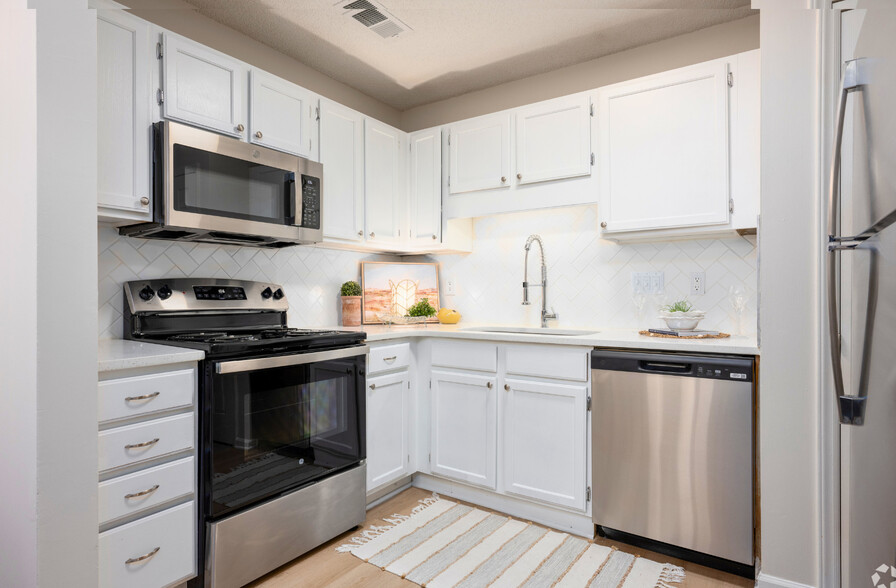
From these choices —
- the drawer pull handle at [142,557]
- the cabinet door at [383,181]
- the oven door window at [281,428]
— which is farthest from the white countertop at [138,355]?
the cabinet door at [383,181]

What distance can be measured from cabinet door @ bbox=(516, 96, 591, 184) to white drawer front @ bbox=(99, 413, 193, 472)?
2.08m

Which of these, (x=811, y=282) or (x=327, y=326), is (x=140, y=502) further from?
(x=811, y=282)

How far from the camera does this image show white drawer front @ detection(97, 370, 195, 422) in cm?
152

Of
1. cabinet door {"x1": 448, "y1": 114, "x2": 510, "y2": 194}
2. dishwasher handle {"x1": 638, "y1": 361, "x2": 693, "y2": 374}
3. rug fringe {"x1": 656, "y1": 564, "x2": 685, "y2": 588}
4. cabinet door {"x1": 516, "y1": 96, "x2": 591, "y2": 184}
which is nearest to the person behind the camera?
rug fringe {"x1": 656, "y1": 564, "x2": 685, "y2": 588}

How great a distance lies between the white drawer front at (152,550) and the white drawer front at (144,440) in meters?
0.21

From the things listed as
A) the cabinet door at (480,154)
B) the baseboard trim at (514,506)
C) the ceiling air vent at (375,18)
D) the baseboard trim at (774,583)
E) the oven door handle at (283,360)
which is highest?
the ceiling air vent at (375,18)

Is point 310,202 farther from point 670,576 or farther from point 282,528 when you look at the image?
point 670,576

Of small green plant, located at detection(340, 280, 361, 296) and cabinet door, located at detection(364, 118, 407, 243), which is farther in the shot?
small green plant, located at detection(340, 280, 361, 296)

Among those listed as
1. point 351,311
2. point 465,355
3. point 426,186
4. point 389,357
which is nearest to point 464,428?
point 465,355

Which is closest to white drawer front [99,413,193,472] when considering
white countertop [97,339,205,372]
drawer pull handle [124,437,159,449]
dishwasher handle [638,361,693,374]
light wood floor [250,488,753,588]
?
drawer pull handle [124,437,159,449]

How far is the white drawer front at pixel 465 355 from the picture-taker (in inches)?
101

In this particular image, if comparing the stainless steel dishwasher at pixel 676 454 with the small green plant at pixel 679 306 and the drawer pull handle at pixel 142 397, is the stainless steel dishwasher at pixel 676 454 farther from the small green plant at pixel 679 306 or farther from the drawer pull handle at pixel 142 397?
the drawer pull handle at pixel 142 397

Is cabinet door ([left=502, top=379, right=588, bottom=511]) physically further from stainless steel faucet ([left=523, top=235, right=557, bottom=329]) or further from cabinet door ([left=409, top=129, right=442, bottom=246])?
cabinet door ([left=409, top=129, right=442, bottom=246])

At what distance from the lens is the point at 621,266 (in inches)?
112
